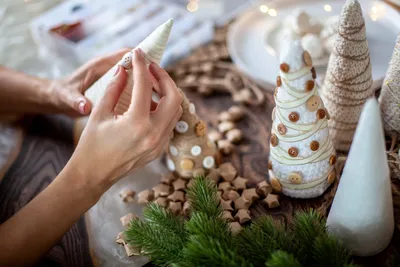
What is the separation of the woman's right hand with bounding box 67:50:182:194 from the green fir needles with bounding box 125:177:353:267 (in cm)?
7

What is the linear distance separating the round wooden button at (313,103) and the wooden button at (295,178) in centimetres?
10

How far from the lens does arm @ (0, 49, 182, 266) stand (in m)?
0.53

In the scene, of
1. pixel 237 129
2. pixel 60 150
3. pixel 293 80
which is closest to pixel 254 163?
pixel 237 129

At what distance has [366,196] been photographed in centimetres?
46

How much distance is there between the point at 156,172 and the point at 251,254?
0.92ft

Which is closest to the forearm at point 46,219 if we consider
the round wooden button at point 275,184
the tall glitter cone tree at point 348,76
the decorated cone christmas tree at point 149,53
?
the decorated cone christmas tree at point 149,53

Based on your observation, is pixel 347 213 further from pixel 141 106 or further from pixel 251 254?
pixel 141 106

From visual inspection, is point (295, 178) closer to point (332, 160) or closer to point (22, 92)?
point (332, 160)

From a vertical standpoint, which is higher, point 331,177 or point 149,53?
point 149,53

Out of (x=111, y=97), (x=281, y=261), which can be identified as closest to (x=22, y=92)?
(x=111, y=97)

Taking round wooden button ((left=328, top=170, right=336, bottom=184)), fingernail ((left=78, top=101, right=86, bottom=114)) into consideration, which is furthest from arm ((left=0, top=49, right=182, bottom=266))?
round wooden button ((left=328, top=170, right=336, bottom=184))

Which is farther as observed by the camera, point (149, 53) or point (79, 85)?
point (79, 85)

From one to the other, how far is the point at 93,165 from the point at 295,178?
0.90ft

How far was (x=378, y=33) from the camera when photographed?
86 cm
